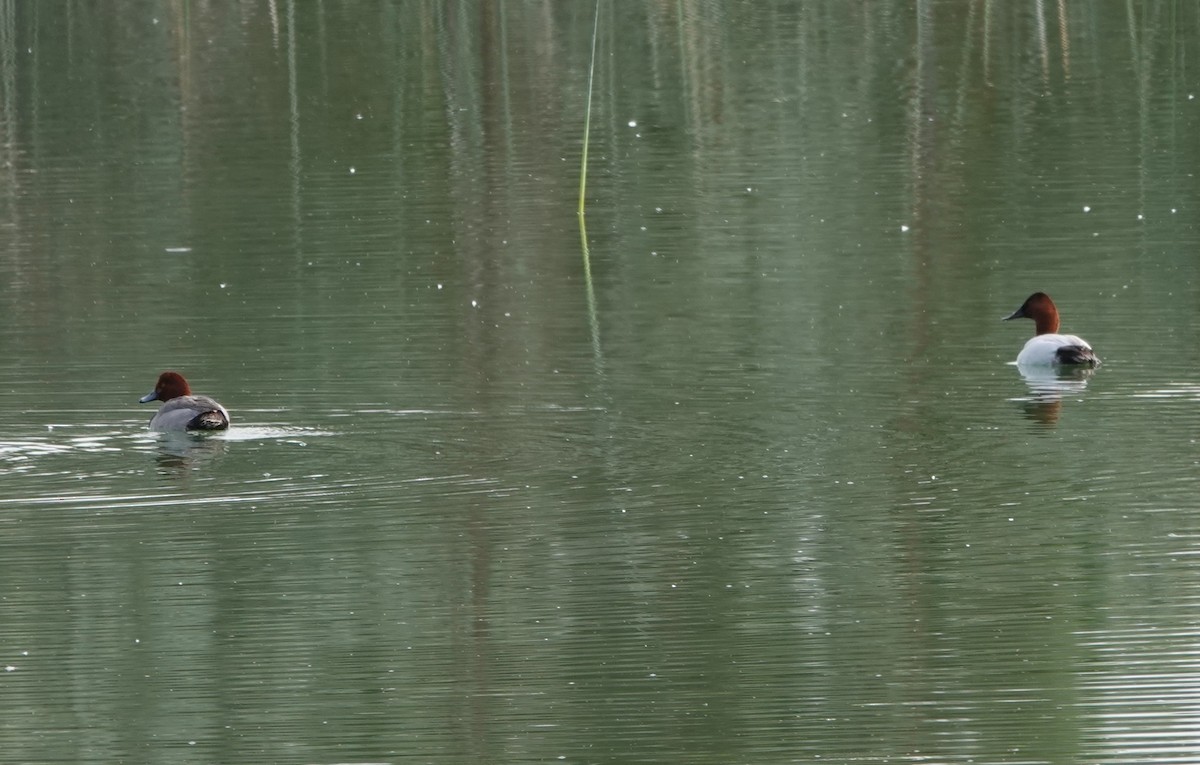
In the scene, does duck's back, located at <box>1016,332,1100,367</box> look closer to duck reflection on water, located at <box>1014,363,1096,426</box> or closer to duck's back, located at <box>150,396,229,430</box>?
duck reflection on water, located at <box>1014,363,1096,426</box>

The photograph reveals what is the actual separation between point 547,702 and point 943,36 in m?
31.4

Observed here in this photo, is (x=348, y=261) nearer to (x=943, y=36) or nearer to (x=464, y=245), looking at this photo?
(x=464, y=245)

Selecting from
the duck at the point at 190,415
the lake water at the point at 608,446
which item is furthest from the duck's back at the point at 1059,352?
the duck at the point at 190,415

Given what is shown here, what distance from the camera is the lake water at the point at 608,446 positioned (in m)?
7.71

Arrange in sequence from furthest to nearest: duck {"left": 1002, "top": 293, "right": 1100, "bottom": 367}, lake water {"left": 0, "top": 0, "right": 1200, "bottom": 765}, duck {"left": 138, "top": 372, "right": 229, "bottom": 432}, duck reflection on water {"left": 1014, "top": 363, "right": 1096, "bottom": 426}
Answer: duck {"left": 1002, "top": 293, "right": 1100, "bottom": 367} → duck reflection on water {"left": 1014, "top": 363, "right": 1096, "bottom": 426} → duck {"left": 138, "top": 372, "right": 229, "bottom": 432} → lake water {"left": 0, "top": 0, "right": 1200, "bottom": 765}

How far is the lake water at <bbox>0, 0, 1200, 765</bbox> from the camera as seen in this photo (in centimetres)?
771

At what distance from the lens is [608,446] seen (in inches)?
468

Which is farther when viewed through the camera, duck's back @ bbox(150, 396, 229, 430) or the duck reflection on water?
the duck reflection on water

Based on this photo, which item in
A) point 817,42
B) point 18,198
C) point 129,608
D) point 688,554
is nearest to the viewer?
point 129,608

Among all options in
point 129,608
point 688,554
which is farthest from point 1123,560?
point 129,608

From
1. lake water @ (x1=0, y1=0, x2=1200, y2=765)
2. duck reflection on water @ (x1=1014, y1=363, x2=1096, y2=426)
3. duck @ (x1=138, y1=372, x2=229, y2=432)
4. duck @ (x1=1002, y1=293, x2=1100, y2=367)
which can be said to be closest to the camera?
lake water @ (x1=0, y1=0, x2=1200, y2=765)

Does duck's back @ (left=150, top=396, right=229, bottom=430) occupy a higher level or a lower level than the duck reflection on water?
higher

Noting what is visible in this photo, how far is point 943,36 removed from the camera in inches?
1497

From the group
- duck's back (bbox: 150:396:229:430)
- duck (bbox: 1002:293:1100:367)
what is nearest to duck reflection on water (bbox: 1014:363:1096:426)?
duck (bbox: 1002:293:1100:367)
